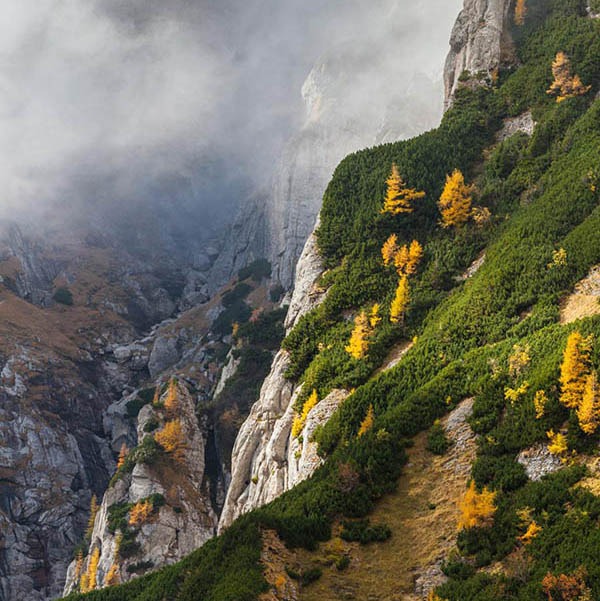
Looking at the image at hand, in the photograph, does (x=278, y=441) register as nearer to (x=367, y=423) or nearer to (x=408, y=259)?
(x=367, y=423)

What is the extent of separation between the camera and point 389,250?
52406mm

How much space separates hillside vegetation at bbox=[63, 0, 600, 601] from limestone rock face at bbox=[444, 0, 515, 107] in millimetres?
2215

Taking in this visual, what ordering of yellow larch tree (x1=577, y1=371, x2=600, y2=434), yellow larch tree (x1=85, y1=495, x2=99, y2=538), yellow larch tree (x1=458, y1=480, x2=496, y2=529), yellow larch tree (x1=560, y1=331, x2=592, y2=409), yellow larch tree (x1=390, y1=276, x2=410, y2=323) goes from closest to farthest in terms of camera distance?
yellow larch tree (x1=458, y1=480, x2=496, y2=529), yellow larch tree (x1=577, y1=371, x2=600, y2=434), yellow larch tree (x1=560, y1=331, x2=592, y2=409), yellow larch tree (x1=390, y1=276, x2=410, y2=323), yellow larch tree (x1=85, y1=495, x2=99, y2=538)

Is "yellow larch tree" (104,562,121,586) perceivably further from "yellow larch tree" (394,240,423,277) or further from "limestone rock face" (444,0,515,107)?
"limestone rock face" (444,0,515,107)

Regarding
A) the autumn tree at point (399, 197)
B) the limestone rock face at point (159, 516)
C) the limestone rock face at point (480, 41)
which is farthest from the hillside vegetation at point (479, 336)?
the limestone rock face at point (159, 516)

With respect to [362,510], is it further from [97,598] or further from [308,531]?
[97,598]

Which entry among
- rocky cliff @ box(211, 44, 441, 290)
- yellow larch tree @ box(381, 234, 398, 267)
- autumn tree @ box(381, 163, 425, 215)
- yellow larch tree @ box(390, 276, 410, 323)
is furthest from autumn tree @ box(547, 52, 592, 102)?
rocky cliff @ box(211, 44, 441, 290)

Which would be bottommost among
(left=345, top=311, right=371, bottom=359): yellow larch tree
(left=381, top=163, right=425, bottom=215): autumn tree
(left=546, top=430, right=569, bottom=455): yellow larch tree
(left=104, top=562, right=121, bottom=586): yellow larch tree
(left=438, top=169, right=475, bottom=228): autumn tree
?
(left=546, top=430, right=569, bottom=455): yellow larch tree

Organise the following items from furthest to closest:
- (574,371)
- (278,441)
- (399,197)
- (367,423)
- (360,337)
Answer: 1. (399,197)
2. (360,337)
3. (278,441)
4. (367,423)
5. (574,371)

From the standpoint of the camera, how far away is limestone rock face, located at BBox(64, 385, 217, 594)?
66.8m

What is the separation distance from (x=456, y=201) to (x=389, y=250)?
715 cm

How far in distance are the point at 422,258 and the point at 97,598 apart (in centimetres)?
3588

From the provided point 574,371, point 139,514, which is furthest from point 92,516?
point 574,371

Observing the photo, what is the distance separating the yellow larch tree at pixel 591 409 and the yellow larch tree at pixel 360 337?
2018 cm
